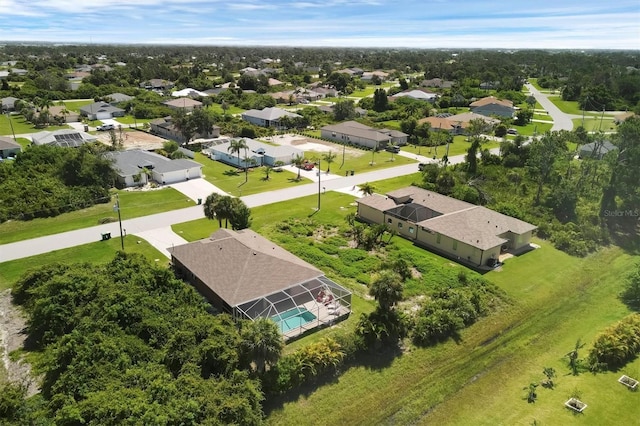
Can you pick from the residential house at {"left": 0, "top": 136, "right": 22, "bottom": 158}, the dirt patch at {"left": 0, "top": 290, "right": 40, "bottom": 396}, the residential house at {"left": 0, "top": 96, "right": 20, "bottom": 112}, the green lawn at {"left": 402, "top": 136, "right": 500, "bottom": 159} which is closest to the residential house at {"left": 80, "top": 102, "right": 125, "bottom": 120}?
the residential house at {"left": 0, "top": 96, "right": 20, "bottom": 112}

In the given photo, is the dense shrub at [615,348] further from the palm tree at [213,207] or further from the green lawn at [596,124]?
the green lawn at [596,124]

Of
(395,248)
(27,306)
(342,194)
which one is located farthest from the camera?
(342,194)

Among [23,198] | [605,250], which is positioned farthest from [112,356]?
[605,250]

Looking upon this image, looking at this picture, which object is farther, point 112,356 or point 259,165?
point 259,165

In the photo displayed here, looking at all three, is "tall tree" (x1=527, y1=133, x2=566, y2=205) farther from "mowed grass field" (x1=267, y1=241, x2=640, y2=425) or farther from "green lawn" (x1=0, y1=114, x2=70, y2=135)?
"green lawn" (x1=0, y1=114, x2=70, y2=135)

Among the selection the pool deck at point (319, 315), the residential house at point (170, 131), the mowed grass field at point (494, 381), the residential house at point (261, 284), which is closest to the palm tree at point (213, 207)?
the residential house at point (261, 284)

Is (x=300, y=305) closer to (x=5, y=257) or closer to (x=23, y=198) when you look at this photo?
(x=5, y=257)
